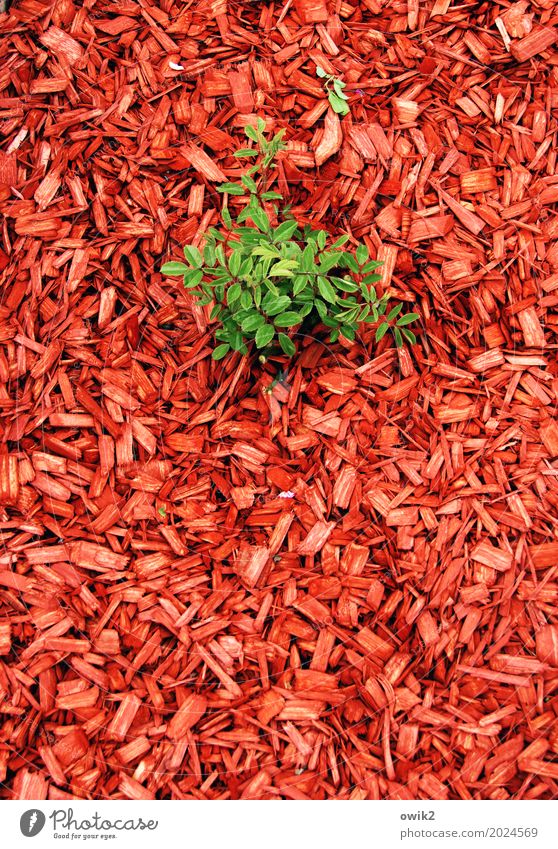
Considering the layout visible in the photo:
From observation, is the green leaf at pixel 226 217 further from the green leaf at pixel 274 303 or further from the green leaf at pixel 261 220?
the green leaf at pixel 274 303

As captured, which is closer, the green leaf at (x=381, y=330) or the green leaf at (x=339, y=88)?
the green leaf at (x=381, y=330)

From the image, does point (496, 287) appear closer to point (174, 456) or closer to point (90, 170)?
point (174, 456)

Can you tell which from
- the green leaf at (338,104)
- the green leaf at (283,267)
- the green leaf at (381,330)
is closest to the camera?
the green leaf at (283,267)

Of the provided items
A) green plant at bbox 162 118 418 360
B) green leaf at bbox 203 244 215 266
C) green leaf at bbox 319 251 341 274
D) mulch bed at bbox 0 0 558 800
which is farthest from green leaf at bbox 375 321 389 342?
green leaf at bbox 203 244 215 266

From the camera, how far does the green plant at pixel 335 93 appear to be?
2.17 m

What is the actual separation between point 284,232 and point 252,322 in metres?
0.25

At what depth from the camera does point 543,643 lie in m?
1.79

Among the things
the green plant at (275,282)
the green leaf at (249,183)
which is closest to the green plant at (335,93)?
the green plant at (275,282)

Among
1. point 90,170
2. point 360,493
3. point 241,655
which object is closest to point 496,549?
point 360,493

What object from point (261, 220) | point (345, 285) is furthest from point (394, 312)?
point (261, 220)

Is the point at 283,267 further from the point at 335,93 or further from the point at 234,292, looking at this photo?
the point at 335,93

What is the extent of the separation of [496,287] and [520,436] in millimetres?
438

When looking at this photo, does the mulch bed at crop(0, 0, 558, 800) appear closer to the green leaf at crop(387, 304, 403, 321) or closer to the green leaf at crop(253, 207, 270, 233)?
the green leaf at crop(387, 304, 403, 321)

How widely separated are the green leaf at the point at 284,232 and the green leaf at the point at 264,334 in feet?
0.75
